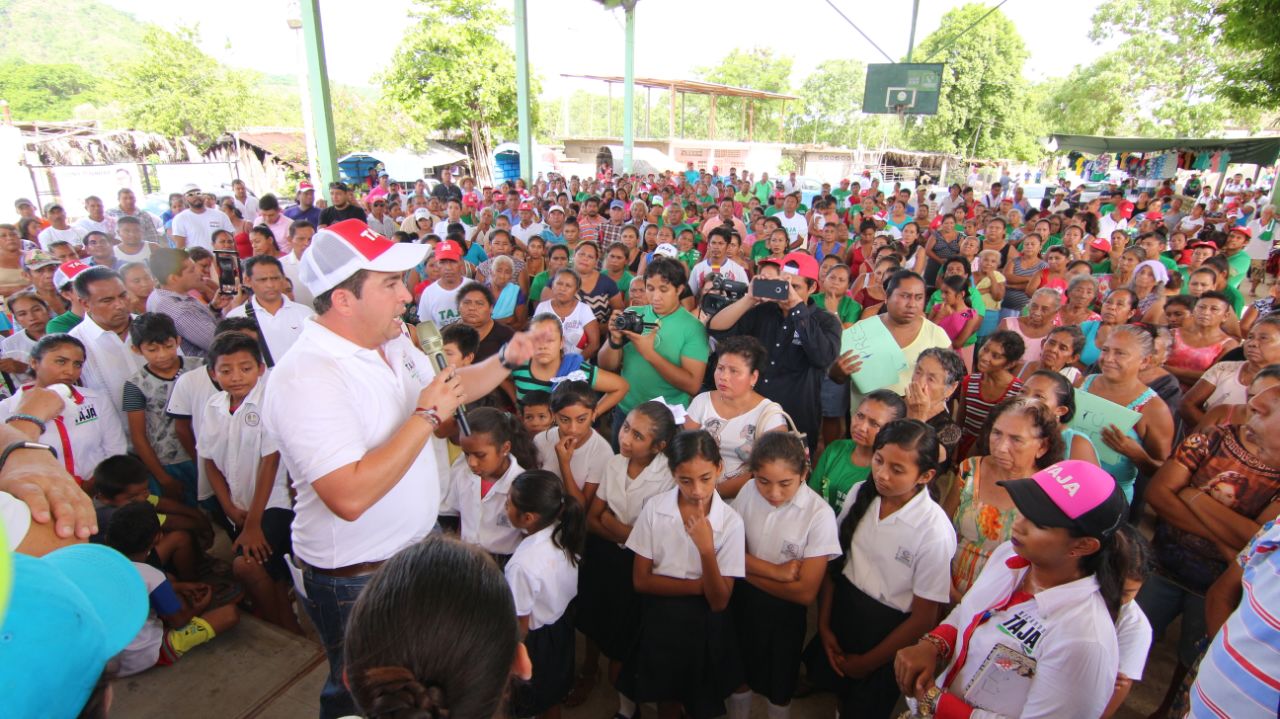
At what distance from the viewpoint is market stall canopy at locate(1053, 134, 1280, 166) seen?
1491cm

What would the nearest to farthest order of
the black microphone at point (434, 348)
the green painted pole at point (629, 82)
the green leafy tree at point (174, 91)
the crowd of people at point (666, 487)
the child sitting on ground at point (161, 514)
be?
1. the crowd of people at point (666, 487)
2. the black microphone at point (434, 348)
3. the child sitting on ground at point (161, 514)
4. the green painted pole at point (629, 82)
5. the green leafy tree at point (174, 91)

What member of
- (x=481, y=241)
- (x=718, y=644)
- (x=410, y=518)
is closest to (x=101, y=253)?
(x=481, y=241)

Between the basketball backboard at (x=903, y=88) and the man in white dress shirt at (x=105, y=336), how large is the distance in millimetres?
13541

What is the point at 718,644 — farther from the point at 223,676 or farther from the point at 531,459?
the point at 223,676

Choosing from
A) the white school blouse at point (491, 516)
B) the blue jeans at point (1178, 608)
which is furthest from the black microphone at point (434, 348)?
the blue jeans at point (1178, 608)

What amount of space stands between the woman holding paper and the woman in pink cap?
5.00 ft

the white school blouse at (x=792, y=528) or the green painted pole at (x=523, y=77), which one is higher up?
the green painted pole at (x=523, y=77)

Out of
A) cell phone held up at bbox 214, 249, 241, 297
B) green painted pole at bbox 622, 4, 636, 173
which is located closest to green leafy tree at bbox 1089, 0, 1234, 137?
green painted pole at bbox 622, 4, 636, 173

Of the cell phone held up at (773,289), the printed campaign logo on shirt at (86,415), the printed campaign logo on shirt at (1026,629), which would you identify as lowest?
the printed campaign logo on shirt at (86,415)

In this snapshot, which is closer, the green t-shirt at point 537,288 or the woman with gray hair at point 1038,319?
the woman with gray hair at point 1038,319

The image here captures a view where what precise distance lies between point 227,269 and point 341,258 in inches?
244

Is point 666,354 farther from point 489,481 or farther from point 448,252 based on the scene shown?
point 448,252

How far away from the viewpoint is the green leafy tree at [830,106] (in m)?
51.6

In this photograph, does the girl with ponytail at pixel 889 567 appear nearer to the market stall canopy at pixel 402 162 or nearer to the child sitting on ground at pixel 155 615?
the child sitting on ground at pixel 155 615
